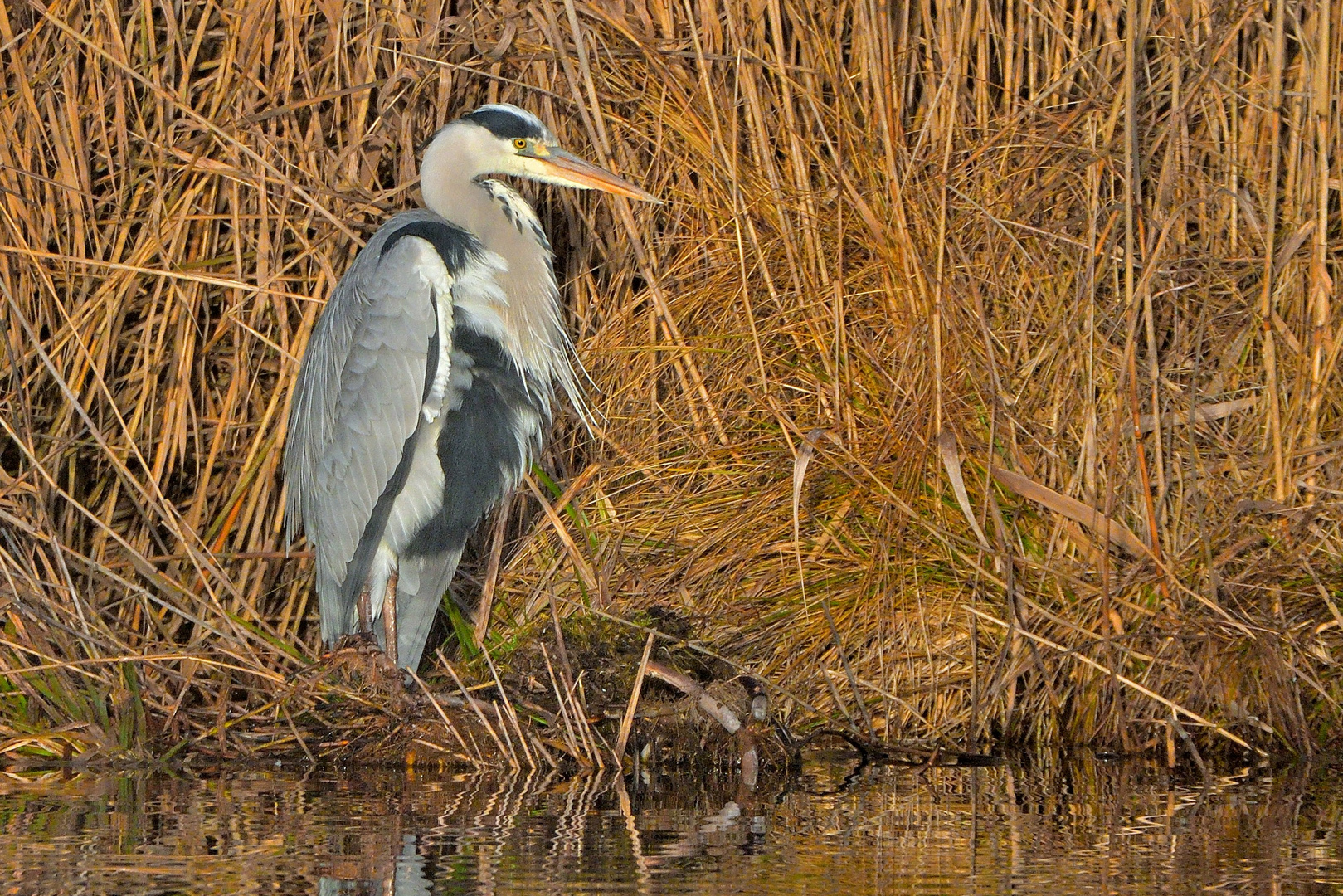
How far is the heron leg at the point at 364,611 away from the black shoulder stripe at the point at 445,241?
3.00 feet

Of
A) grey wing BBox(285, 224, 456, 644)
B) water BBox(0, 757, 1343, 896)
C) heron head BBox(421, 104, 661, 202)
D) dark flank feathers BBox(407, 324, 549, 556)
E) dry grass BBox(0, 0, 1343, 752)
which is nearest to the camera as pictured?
water BBox(0, 757, 1343, 896)

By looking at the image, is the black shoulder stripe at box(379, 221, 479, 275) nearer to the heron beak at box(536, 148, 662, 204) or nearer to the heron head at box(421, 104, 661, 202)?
the heron head at box(421, 104, 661, 202)

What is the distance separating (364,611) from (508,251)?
42.7 inches

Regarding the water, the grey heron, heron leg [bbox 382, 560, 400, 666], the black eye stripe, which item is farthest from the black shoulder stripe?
the water

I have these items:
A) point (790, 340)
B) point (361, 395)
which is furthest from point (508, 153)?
point (790, 340)

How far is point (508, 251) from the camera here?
14.8ft

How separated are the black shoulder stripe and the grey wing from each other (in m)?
0.01

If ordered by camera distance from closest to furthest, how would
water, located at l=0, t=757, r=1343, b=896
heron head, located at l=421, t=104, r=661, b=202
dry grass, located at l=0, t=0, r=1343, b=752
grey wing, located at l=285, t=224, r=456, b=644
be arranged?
water, located at l=0, t=757, r=1343, b=896 → dry grass, located at l=0, t=0, r=1343, b=752 → grey wing, located at l=285, t=224, r=456, b=644 → heron head, located at l=421, t=104, r=661, b=202

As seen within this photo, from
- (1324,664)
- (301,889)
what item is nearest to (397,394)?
(301,889)

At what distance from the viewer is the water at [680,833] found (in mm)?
2406

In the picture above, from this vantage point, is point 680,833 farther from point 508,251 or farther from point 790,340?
point 508,251

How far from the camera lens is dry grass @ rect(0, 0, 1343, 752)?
3.73 meters

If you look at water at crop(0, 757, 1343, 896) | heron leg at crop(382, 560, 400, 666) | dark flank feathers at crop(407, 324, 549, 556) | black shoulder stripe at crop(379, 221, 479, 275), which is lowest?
water at crop(0, 757, 1343, 896)

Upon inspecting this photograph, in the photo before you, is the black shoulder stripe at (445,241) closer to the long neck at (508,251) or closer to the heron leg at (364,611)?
the long neck at (508,251)
